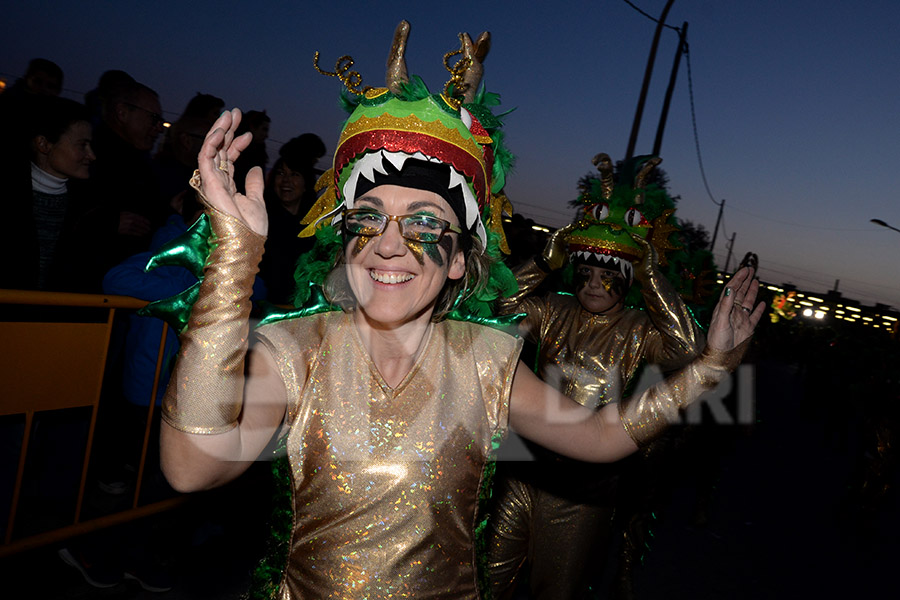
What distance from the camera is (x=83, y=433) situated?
297cm

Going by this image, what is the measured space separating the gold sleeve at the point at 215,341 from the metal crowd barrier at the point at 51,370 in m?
1.63

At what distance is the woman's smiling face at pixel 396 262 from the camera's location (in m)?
1.66

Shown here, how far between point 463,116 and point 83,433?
246cm

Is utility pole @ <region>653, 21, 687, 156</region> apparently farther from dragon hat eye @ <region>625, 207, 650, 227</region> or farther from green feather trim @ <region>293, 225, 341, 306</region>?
green feather trim @ <region>293, 225, 341, 306</region>

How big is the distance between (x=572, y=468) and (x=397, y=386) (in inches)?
68.4

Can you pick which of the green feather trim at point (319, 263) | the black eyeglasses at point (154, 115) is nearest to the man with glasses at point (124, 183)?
the black eyeglasses at point (154, 115)

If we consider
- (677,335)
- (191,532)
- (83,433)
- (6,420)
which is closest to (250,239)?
(6,420)

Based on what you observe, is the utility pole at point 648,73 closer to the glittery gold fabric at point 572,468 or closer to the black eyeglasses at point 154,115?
the glittery gold fabric at point 572,468

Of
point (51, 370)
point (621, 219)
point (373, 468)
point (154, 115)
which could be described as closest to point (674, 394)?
point (373, 468)

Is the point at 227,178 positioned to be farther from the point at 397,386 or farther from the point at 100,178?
the point at 100,178

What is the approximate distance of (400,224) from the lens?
168 centimetres

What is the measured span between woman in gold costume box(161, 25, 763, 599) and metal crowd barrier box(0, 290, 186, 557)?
148 centimetres

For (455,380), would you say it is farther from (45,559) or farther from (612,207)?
(45,559)

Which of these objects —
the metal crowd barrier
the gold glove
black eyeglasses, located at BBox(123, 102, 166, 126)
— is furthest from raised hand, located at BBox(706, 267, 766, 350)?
black eyeglasses, located at BBox(123, 102, 166, 126)
